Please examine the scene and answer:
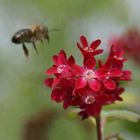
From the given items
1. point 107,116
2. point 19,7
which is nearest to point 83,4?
point 19,7

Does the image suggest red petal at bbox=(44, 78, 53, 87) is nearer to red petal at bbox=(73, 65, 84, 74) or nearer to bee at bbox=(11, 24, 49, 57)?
red petal at bbox=(73, 65, 84, 74)

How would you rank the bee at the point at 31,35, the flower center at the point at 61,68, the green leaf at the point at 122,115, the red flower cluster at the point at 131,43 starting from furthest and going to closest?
the red flower cluster at the point at 131,43 → the bee at the point at 31,35 → the green leaf at the point at 122,115 → the flower center at the point at 61,68

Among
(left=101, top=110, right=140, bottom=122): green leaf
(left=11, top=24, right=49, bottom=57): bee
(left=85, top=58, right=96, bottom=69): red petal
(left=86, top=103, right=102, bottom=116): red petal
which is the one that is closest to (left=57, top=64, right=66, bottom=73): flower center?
(left=85, top=58, right=96, bottom=69): red petal

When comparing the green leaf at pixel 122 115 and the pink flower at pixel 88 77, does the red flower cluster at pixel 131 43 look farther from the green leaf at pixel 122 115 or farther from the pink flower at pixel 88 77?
the pink flower at pixel 88 77

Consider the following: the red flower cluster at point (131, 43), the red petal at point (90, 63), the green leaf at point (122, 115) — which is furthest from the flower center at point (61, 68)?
the red flower cluster at point (131, 43)

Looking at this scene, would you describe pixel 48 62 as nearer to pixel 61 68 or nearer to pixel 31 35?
pixel 31 35

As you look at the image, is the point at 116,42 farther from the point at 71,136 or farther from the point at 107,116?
the point at 107,116

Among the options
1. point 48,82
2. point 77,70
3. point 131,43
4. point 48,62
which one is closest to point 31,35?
point 48,82
